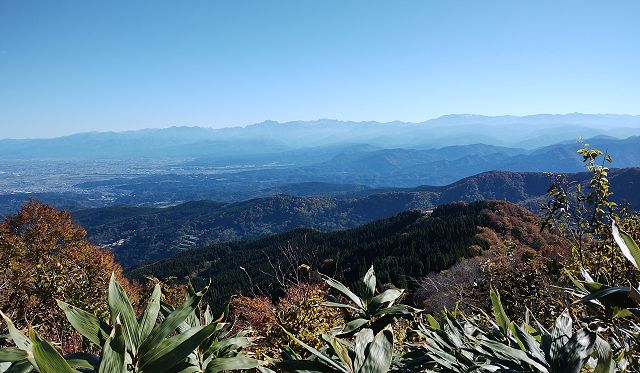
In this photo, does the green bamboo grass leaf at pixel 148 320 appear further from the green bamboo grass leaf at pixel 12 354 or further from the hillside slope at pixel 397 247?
the hillside slope at pixel 397 247

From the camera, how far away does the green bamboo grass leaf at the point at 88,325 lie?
43.4 inches

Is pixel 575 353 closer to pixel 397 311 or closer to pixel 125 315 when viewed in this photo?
pixel 397 311

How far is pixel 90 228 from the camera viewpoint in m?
178

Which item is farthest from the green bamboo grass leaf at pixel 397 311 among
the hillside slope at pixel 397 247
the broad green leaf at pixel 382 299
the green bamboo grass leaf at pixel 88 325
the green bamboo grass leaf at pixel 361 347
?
the hillside slope at pixel 397 247

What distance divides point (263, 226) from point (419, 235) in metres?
139

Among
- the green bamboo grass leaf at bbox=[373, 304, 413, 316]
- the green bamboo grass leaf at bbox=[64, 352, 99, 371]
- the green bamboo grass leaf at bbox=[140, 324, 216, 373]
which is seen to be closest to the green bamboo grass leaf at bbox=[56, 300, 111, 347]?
the green bamboo grass leaf at bbox=[64, 352, 99, 371]

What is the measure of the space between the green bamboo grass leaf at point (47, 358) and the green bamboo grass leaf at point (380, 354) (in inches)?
31.4

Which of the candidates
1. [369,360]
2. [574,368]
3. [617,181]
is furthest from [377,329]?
[617,181]

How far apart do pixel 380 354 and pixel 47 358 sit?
90 centimetres

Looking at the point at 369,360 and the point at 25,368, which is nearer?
the point at 25,368

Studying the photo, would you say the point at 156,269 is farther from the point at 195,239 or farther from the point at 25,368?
the point at 25,368

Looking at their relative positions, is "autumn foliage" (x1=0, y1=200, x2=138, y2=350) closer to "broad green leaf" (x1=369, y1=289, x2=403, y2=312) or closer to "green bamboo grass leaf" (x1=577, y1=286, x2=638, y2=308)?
"broad green leaf" (x1=369, y1=289, x2=403, y2=312)

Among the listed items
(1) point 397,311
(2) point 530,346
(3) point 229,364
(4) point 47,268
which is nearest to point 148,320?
(3) point 229,364

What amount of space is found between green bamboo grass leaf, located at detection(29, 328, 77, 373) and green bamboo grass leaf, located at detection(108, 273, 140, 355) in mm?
255
